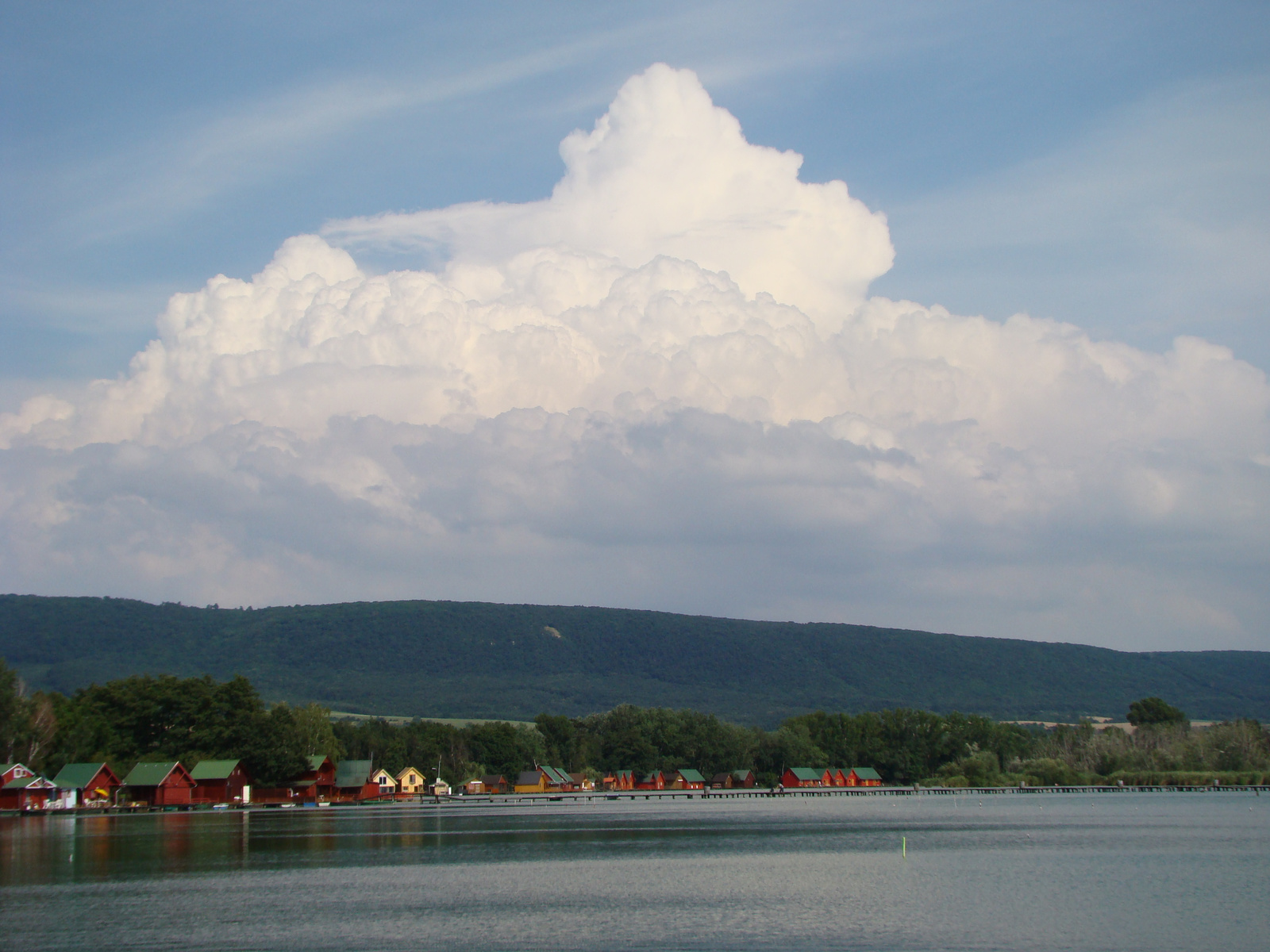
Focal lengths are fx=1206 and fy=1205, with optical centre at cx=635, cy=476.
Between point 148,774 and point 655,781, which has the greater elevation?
point 148,774

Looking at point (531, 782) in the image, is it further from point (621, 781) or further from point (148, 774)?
point (148, 774)

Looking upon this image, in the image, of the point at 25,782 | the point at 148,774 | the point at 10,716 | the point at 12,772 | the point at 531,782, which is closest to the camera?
the point at 12,772

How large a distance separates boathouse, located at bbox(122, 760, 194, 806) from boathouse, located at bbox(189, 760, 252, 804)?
1.18m

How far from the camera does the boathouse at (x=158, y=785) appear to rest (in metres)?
94.0

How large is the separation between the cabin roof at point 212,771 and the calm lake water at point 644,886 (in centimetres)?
2451

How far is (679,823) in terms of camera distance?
75500mm

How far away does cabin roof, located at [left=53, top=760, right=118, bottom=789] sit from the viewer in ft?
295

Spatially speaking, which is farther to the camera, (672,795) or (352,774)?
(672,795)

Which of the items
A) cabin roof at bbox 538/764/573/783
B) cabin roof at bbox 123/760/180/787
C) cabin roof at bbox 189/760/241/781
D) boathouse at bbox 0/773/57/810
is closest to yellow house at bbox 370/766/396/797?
cabin roof at bbox 538/764/573/783

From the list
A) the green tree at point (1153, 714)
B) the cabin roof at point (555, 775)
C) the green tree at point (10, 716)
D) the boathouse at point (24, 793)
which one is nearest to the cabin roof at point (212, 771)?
the boathouse at point (24, 793)

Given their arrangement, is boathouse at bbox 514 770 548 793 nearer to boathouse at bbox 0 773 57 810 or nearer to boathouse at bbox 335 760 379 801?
boathouse at bbox 335 760 379 801

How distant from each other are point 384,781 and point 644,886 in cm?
9601

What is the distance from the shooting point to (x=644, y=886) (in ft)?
126

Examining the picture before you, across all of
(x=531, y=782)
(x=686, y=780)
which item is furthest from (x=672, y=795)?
(x=686, y=780)
